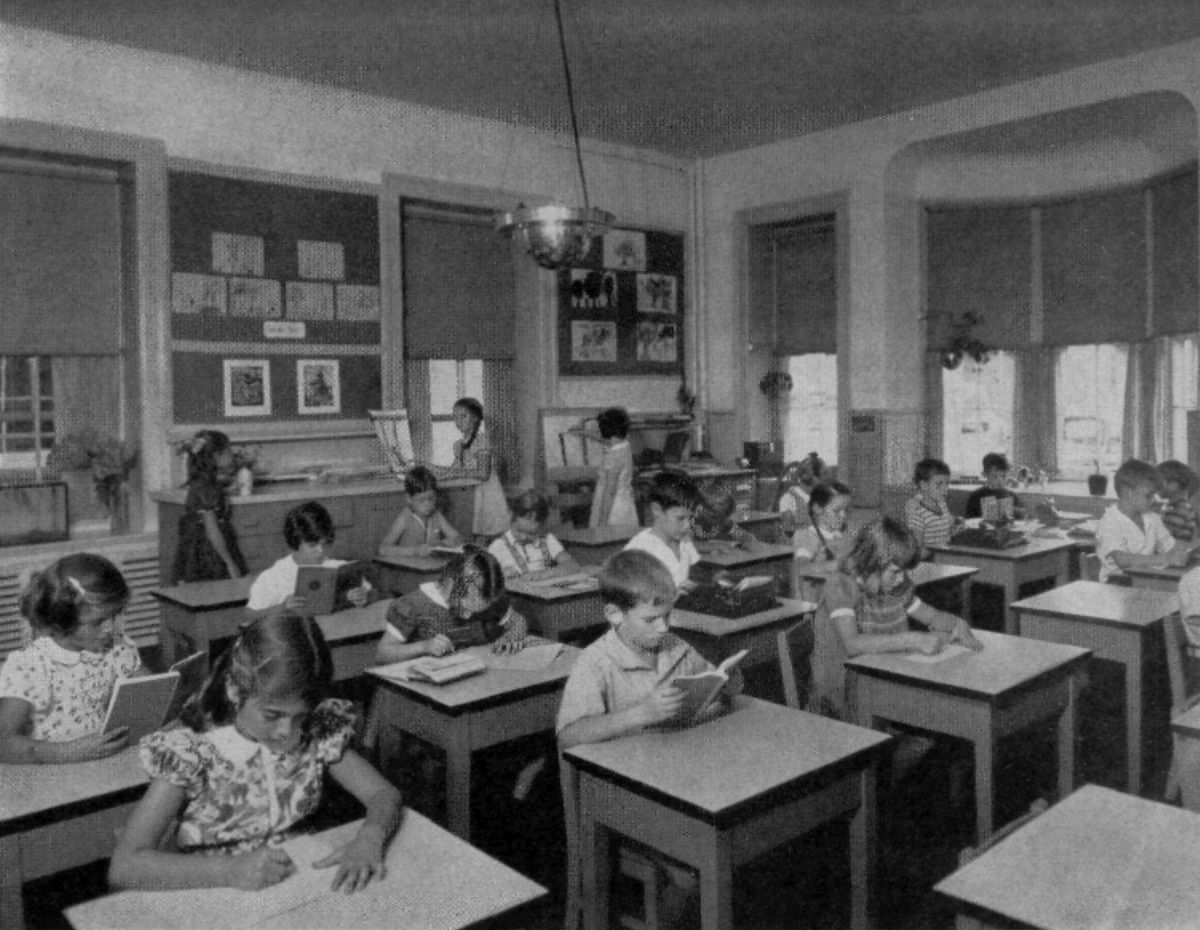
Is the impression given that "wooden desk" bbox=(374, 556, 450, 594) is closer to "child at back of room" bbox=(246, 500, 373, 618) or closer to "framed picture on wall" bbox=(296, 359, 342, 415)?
"child at back of room" bbox=(246, 500, 373, 618)

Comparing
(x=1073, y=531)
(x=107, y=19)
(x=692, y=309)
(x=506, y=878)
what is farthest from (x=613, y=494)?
(x=506, y=878)

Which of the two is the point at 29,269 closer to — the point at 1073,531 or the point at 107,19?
the point at 107,19

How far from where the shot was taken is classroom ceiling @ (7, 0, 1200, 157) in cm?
572

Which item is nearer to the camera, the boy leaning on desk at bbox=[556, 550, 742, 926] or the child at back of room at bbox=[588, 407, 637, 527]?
the boy leaning on desk at bbox=[556, 550, 742, 926]

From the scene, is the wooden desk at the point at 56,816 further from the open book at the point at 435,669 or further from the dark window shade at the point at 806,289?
the dark window shade at the point at 806,289

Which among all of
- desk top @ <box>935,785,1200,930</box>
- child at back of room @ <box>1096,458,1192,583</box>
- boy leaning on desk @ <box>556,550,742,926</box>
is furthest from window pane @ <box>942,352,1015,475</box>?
desk top @ <box>935,785,1200,930</box>

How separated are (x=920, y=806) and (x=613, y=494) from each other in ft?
11.3

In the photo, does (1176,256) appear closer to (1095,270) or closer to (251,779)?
(1095,270)

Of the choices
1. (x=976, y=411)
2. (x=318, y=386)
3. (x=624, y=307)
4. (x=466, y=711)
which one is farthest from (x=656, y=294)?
(x=466, y=711)

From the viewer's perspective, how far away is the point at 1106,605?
4.00 m

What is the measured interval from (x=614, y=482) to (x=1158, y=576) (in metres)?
3.17

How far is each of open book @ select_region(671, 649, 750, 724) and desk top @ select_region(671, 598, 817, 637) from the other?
1.21 m

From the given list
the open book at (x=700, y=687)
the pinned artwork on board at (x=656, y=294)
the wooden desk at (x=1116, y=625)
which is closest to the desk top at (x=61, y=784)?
the open book at (x=700, y=687)

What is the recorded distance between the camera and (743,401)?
9383mm
